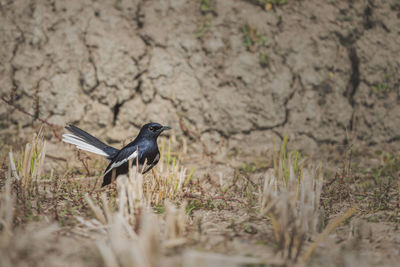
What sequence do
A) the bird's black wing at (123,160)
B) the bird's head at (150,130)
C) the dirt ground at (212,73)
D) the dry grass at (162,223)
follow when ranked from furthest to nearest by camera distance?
1. the dirt ground at (212,73)
2. the bird's head at (150,130)
3. the bird's black wing at (123,160)
4. the dry grass at (162,223)

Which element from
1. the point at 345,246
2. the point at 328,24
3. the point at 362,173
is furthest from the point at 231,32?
the point at 345,246

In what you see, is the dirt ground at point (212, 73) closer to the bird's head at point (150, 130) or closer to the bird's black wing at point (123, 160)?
the bird's head at point (150, 130)

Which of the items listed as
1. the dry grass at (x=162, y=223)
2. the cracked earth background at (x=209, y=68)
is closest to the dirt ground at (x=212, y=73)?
the cracked earth background at (x=209, y=68)

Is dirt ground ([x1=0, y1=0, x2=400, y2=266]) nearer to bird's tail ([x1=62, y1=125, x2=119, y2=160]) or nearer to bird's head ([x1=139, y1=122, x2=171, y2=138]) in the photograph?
bird's tail ([x1=62, y1=125, x2=119, y2=160])

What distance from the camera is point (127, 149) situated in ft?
11.7

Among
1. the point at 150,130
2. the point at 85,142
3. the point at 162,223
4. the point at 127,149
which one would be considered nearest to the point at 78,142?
the point at 85,142

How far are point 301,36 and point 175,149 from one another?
2647 mm

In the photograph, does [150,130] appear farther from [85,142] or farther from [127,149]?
[85,142]

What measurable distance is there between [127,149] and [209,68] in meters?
2.20

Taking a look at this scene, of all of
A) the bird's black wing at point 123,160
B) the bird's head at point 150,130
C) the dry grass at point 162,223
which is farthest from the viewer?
the bird's head at point 150,130

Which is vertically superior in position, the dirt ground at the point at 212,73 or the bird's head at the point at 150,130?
the dirt ground at the point at 212,73

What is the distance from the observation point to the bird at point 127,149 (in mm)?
3449

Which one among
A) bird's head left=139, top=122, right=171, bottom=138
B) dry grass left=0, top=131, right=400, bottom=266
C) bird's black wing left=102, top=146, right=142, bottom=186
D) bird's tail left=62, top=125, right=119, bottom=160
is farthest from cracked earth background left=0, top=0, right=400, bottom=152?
dry grass left=0, top=131, right=400, bottom=266

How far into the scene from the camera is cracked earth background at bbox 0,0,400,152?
4.98 metres
